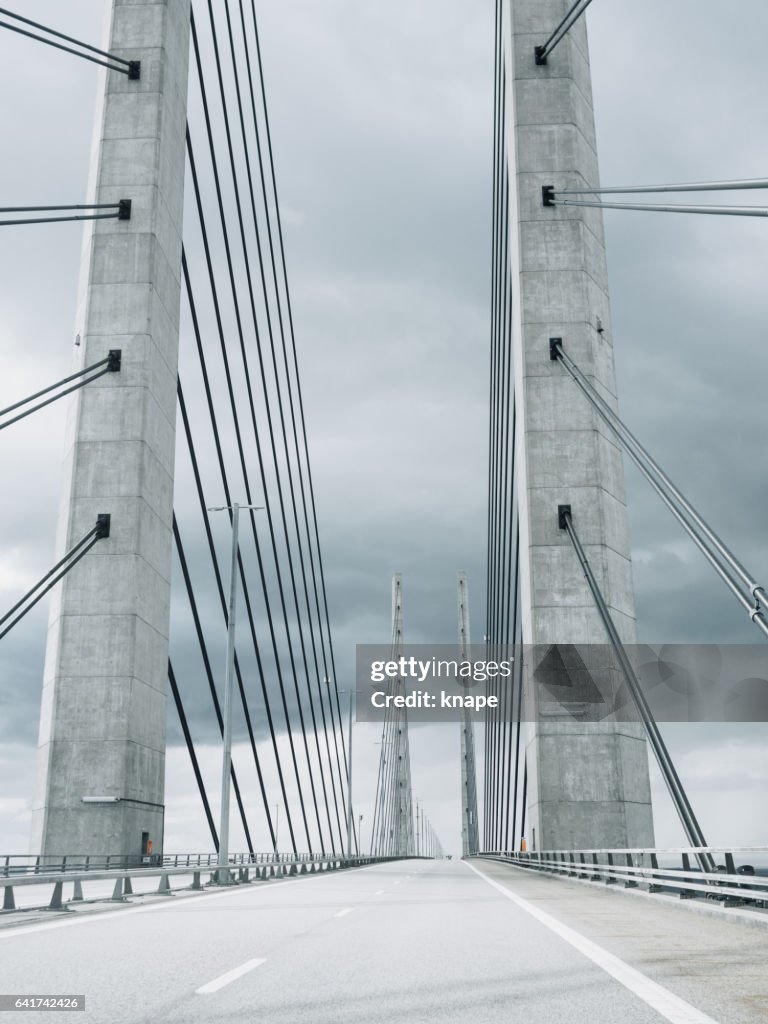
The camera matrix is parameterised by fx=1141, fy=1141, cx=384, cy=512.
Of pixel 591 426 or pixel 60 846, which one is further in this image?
pixel 591 426

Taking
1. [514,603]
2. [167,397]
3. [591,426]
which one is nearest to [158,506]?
[167,397]

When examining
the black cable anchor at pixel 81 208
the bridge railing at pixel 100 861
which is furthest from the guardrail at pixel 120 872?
the black cable anchor at pixel 81 208

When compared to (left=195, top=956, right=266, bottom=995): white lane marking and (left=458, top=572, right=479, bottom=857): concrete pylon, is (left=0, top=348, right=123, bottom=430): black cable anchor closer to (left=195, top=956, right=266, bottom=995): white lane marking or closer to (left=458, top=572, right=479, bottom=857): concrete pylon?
(left=195, top=956, right=266, bottom=995): white lane marking

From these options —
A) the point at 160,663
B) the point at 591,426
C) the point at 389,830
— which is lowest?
the point at 389,830

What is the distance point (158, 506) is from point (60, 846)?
9.35m

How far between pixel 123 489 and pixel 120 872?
14628 mm

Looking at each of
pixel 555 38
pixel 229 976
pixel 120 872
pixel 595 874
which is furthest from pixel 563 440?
pixel 229 976

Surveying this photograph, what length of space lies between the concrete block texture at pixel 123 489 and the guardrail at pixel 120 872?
0.53 metres

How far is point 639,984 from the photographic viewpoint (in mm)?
6781

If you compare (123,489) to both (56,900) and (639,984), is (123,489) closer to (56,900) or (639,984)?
(56,900)

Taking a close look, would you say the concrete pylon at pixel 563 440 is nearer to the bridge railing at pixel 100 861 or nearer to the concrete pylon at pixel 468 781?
the bridge railing at pixel 100 861

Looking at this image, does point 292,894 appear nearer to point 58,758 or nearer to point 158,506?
point 58,758

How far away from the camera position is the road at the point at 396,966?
19.1ft

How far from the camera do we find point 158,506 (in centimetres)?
3197
